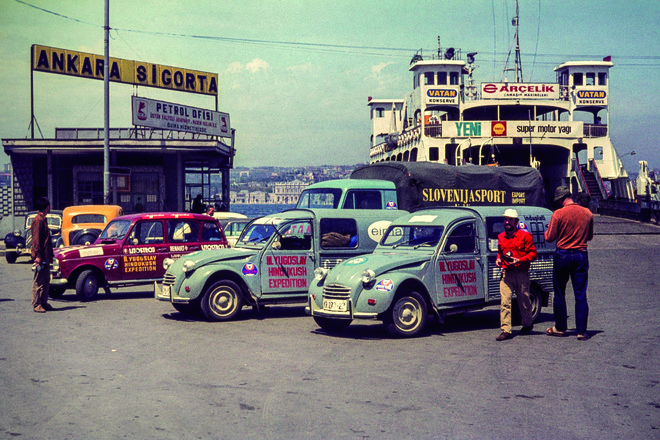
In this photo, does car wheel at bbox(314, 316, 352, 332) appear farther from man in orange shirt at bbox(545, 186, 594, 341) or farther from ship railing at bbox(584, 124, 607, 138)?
ship railing at bbox(584, 124, 607, 138)

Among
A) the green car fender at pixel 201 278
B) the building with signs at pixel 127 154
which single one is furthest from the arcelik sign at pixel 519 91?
the green car fender at pixel 201 278

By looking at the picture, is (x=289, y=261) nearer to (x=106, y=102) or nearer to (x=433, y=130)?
(x=106, y=102)

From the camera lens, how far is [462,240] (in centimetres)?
1009

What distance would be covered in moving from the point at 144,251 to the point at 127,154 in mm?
21882

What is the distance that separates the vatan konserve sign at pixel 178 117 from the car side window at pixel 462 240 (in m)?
26.0

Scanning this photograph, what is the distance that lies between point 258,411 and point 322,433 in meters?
0.81

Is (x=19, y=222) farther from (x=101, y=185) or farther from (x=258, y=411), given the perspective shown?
(x=258, y=411)

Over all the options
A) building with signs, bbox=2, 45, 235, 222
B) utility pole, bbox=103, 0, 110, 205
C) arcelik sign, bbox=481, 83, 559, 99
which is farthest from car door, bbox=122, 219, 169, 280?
arcelik sign, bbox=481, 83, 559, 99

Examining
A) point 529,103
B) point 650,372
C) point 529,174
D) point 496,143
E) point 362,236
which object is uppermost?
point 529,103

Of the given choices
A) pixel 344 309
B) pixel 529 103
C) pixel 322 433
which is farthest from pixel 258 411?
pixel 529 103

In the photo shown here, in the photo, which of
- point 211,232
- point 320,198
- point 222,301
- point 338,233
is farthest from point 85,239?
point 338,233

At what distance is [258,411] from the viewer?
18.3 ft

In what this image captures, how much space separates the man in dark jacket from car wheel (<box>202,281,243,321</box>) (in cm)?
318

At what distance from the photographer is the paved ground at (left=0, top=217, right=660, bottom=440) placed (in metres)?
5.15
